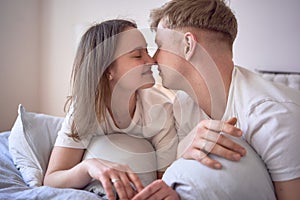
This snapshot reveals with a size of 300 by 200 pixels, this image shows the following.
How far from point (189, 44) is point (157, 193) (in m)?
0.44

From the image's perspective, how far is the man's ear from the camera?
2.85 ft

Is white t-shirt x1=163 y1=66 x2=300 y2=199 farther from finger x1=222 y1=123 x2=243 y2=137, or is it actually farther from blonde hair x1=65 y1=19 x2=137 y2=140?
blonde hair x1=65 y1=19 x2=137 y2=140

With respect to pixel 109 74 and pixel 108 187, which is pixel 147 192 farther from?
pixel 109 74

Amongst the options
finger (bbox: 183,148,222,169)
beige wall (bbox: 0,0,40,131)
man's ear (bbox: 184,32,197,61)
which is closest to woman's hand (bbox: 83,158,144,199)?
finger (bbox: 183,148,222,169)

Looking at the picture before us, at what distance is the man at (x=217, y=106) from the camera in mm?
631

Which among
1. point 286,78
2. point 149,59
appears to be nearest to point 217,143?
point 149,59

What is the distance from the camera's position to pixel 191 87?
94cm

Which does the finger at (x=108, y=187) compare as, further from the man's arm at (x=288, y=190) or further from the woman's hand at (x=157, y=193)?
the man's arm at (x=288, y=190)

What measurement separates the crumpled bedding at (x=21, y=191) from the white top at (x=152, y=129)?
0.15 m

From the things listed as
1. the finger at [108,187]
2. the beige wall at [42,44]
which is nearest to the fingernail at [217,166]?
the finger at [108,187]

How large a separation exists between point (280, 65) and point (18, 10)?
185 centimetres

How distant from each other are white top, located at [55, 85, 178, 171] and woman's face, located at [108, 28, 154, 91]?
0.08 m

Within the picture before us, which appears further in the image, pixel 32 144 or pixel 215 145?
pixel 32 144

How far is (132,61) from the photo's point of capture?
2.99ft
